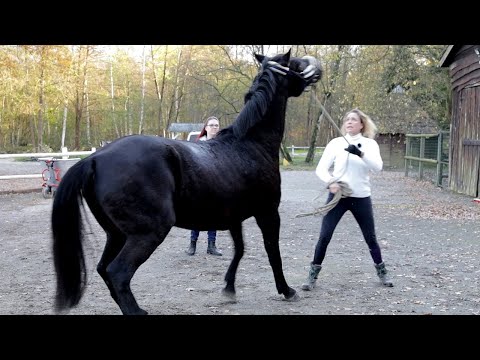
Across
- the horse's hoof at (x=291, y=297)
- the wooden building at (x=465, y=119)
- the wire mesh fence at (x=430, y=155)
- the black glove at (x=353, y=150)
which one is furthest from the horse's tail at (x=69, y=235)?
the wire mesh fence at (x=430, y=155)

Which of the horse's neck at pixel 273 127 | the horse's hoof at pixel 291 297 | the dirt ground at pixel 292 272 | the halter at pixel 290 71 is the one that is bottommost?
the dirt ground at pixel 292 272

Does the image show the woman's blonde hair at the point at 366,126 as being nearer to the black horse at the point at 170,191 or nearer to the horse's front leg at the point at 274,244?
the black horse at the point at 170,191

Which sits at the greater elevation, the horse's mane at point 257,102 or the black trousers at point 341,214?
the horse's mane at point 257,102

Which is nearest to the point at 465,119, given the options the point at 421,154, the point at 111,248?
the point at 421,154

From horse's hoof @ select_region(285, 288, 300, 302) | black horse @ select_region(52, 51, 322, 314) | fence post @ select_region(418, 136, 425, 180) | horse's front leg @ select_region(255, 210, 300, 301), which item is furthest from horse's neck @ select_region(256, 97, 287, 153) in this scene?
fence post @ select_region(418, 136, 425, 180)

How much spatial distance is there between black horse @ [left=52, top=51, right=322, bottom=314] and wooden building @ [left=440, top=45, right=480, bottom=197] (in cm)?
1045

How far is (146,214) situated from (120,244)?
549 mm

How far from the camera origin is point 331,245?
24.8ft

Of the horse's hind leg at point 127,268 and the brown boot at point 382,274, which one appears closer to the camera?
the horse's hind leg at point 127,268

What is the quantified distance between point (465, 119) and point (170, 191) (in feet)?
42.8

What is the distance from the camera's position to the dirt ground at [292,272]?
177 inches

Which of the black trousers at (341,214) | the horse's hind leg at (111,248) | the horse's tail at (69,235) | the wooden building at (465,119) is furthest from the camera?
the wooden building at (465,119)
